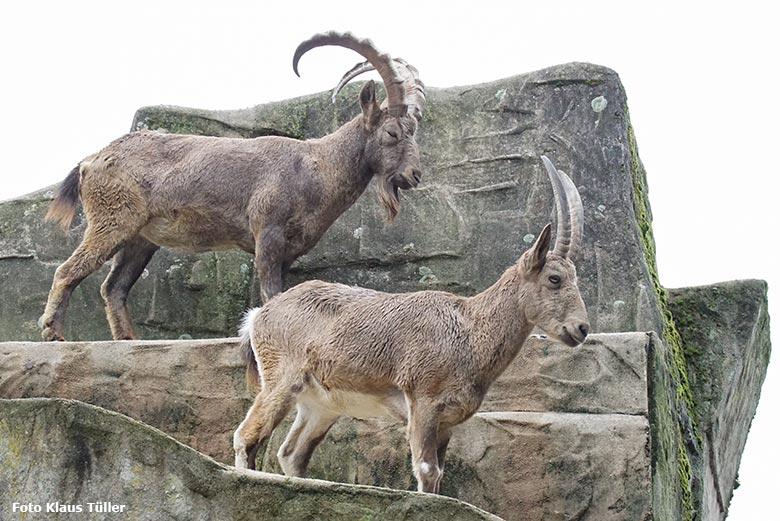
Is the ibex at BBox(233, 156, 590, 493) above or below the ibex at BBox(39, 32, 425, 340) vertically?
below

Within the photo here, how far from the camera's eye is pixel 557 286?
25.6 ft

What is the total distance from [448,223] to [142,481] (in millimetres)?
4927

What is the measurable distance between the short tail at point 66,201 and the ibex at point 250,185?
15.3 inches

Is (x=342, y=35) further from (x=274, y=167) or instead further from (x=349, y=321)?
(x=349, y=321)

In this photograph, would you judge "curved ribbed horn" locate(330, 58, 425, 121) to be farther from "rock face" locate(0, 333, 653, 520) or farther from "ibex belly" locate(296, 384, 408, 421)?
"ibex belly" locate(296, 384, 408, 421)

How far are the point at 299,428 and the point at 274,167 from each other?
202 cm

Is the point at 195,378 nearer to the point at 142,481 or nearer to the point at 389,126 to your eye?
the point at 389,126

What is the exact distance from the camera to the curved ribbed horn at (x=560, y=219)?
798cm

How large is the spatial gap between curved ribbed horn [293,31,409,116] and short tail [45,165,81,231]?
205cm

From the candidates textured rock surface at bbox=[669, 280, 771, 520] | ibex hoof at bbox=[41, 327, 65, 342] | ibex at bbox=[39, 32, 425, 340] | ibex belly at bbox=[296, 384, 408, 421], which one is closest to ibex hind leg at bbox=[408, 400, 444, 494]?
ibex belly at bbox=[296, 384, 408, 421]

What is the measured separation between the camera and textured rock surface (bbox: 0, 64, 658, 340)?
34.1 feet

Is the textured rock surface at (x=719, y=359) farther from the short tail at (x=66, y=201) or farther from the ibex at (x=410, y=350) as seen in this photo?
the short tail at (x=66, y=201)

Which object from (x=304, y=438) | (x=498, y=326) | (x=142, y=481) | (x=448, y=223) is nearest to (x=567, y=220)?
Answer: (x=498, y=326)

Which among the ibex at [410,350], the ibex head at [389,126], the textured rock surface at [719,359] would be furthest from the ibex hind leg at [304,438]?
the textured rock surface at [719,359]
